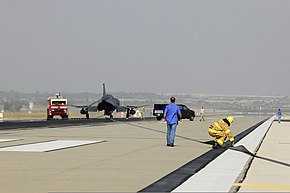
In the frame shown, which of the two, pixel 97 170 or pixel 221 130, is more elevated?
pixel 221 130

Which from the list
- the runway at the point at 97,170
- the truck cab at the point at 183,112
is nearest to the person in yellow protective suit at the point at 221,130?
the runway at the point at 97,170

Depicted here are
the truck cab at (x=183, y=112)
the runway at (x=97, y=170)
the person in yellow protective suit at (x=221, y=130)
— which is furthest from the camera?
the truck cab at (x=183, y=112)

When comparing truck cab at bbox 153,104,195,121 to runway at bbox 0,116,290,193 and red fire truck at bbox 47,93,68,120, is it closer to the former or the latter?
red fire truck at bbox 47,93,68,120

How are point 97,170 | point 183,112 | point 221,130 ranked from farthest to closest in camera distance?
1. point 183,112
2. point 221,130
3. point 97,170

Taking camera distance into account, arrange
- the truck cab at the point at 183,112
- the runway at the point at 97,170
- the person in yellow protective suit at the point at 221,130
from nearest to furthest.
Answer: the runway at the point at 97,170
the person in yellow protective suit at the point at 221,130
the truck cab at the point at 183,112

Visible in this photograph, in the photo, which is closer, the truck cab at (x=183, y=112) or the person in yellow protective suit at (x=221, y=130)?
the person in yellow protective suit at (x=221, y=130)

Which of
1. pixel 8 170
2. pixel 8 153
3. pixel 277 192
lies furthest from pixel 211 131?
pixel 277 192

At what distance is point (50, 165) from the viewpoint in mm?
14234

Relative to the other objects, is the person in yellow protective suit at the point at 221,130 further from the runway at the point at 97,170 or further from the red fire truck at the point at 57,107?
the red fire truck at the point at 57,107

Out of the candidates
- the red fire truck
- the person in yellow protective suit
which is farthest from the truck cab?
the person in yellow protective suit

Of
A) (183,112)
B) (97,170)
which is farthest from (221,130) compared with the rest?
(183,112)

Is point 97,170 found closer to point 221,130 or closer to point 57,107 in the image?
point 221,130

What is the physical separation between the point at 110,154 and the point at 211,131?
4499mm

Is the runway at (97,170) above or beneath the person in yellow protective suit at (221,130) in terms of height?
beneath
